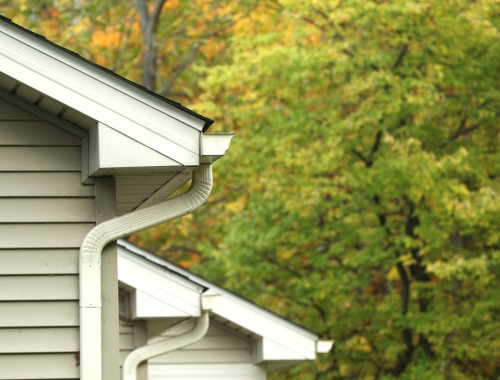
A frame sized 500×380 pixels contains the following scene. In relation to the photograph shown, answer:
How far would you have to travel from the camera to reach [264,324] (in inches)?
376

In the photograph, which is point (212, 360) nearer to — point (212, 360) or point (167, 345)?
point (212, 360)

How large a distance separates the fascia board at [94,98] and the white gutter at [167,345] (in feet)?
10.6

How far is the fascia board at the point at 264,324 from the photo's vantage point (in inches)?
367

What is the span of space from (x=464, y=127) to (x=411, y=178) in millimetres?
3422

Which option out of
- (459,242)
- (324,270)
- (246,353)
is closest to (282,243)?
(324,270)

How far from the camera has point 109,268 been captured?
4.64 meters

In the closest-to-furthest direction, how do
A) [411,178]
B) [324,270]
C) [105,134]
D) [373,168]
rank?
[105,134] < [411,178] < [373,168] < [324,270]

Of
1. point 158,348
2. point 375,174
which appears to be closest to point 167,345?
point 158,348

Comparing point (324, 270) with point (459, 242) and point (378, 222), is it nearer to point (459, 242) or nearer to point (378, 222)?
point (378, 222)

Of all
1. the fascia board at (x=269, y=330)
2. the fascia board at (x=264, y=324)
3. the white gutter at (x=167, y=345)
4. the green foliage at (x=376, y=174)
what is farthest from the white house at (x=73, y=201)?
the green foliage at (x=376, y=174)

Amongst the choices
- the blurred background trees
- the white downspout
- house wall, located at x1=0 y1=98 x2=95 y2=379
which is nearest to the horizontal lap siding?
the blurred background trees

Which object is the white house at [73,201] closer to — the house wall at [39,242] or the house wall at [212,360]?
the house wall at [39,242]

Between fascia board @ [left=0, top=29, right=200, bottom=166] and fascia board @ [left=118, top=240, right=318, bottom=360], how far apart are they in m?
4.79

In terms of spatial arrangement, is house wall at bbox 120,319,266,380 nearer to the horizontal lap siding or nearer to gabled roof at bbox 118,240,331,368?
the horizontal lap siding
